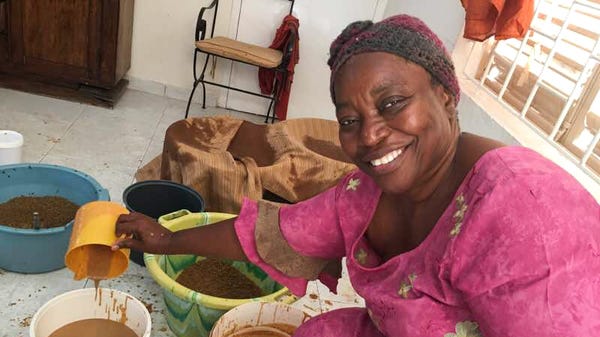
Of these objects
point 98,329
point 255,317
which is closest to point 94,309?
point 98,329

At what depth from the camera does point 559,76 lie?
187cm

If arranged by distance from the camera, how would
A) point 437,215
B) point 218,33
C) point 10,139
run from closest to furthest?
point 437,215 → point 10,139 → point 218,33

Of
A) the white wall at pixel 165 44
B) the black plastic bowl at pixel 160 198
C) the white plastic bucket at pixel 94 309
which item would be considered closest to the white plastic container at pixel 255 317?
the white plastic bucket at pixel 94 309

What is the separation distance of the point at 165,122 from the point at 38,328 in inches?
78.9

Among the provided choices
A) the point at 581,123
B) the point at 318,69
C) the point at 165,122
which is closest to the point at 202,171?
the point at 165,122

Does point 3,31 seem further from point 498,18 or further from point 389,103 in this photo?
point 389,103

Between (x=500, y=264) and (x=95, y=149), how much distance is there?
222cm

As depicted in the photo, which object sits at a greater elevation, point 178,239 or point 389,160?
point 389,160

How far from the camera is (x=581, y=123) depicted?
170cm

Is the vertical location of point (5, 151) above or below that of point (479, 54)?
below

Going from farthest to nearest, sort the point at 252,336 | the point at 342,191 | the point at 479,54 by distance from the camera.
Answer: the point at 479,54 → the point at 252,336 → the point at 342,191

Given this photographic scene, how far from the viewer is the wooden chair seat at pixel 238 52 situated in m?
2.84

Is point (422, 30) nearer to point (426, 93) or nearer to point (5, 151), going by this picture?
point (426, 93)

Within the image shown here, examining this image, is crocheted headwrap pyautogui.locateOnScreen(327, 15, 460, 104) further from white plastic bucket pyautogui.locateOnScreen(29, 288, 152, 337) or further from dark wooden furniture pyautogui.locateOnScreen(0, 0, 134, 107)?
dark wooden furniture pyautogui.locateOnScreen(0, 0, 134, 107)
